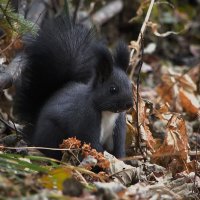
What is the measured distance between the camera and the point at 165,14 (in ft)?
28.3

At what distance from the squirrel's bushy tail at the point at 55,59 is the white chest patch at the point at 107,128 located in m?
0.43

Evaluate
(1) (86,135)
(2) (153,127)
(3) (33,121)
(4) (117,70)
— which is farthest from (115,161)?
(2) (153,127)

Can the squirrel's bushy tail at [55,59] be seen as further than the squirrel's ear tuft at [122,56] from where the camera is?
Yes

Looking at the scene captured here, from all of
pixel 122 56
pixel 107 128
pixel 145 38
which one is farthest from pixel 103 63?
pixel 145 38

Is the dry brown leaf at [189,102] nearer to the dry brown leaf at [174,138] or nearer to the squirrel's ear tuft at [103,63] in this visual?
the dry brown leaf at [174,138]

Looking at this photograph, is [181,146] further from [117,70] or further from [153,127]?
[153,127]

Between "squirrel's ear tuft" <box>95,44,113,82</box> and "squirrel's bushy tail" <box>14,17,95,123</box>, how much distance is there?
227 millimetres

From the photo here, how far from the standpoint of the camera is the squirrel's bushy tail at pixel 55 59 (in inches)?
179

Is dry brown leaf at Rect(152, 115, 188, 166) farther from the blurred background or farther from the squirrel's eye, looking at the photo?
the blurred background

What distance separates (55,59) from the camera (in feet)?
15.0

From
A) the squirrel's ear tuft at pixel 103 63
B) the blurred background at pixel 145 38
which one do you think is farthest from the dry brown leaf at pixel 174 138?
the blurred background at pixel 145 38

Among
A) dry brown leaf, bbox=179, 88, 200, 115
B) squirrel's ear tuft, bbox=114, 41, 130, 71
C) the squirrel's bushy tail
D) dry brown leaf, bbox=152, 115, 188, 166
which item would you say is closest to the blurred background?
dry brown leaf, bbox=179, 88, 200, 115

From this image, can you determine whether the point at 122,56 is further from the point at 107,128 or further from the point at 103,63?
the point at 107,128

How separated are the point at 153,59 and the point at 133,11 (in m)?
0.80
